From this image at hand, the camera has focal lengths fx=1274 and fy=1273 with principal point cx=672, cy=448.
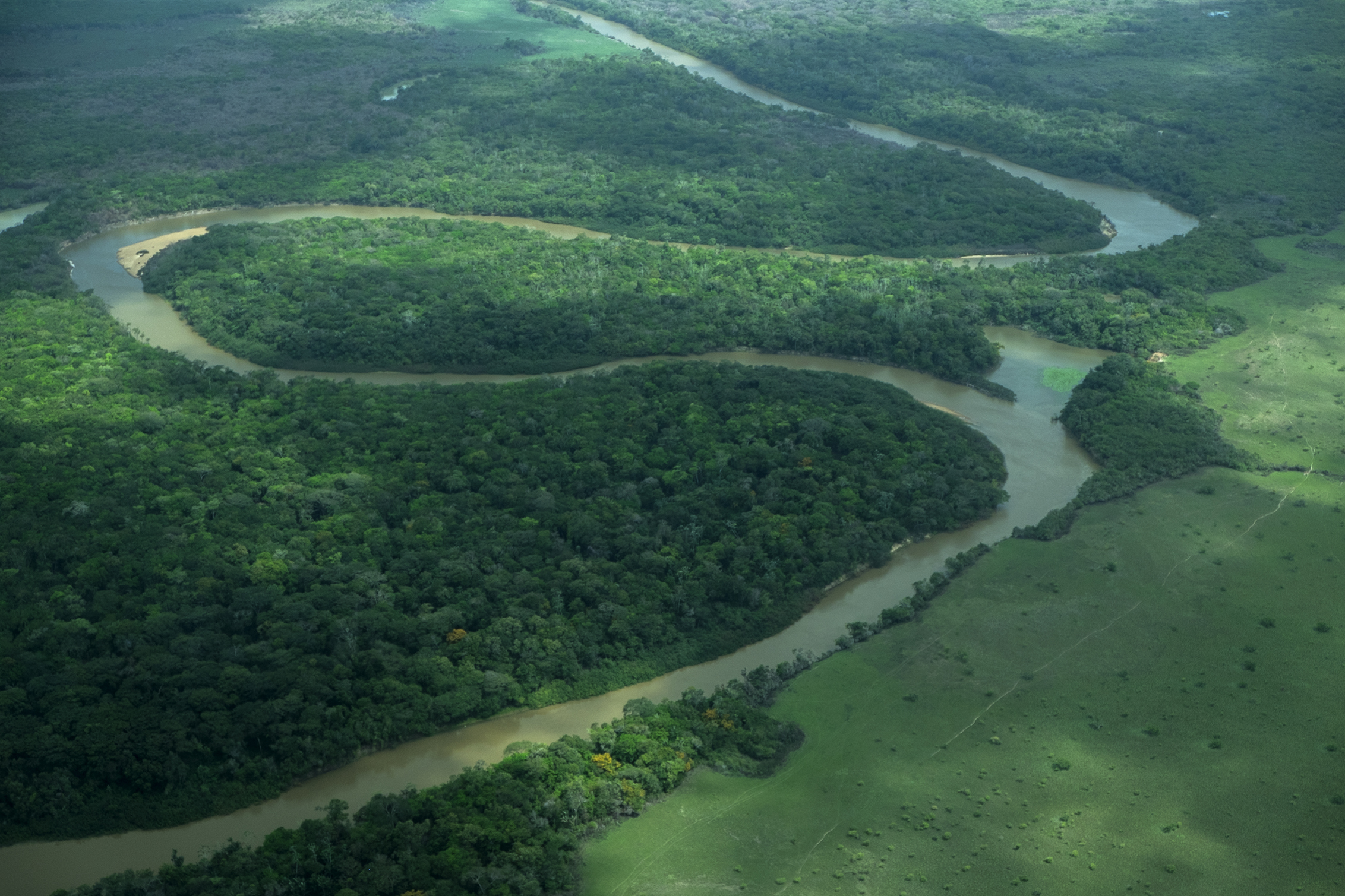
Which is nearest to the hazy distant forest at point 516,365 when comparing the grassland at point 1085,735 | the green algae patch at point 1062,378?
the grassland at point 1085,735

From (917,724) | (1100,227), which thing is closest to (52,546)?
(917,724)

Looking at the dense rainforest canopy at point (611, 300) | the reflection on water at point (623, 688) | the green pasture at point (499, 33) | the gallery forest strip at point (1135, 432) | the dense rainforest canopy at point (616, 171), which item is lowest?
the reflection on water at point (623, 688)

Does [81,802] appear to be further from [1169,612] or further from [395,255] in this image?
[395,255]

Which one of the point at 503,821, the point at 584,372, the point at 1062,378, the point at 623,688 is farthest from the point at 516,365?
the point at 503,821

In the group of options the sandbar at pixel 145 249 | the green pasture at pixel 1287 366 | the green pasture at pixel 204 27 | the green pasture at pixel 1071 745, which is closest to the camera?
the green pasture at pixel 1071 745

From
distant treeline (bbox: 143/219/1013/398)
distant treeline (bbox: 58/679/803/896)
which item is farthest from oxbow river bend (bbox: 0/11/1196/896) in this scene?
distant treeline (bbox: 58/679/803/896)

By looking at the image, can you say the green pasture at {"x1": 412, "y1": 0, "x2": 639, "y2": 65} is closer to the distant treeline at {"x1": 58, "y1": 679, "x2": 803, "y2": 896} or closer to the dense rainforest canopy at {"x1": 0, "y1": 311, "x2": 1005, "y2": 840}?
the dense rainforest canopy at {"x1": 0, "y1": 311, "x2": 1005, "y2": 840}

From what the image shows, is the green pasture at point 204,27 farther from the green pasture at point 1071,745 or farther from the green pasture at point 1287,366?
the green pasture at point 1071,745
